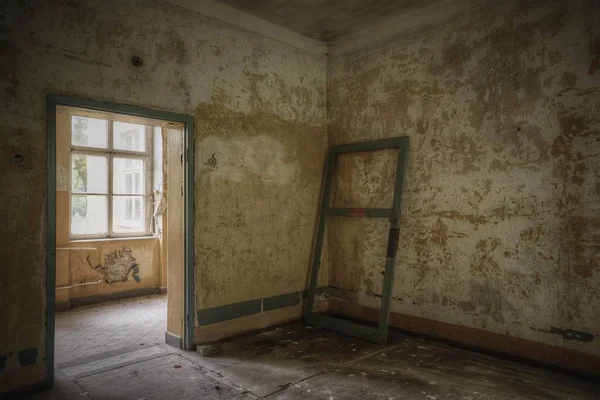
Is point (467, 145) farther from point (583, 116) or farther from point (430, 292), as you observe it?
point (430, 292)

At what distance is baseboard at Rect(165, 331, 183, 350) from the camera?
3.78 m

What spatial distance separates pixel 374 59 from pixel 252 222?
2294mm

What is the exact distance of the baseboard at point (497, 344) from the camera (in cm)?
308

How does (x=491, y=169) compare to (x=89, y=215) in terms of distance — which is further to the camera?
(x=89, y=215)

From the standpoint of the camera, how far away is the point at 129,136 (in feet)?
21.0

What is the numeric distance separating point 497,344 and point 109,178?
5629 mm

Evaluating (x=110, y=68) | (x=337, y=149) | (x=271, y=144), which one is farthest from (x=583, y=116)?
(x=110, y=68)

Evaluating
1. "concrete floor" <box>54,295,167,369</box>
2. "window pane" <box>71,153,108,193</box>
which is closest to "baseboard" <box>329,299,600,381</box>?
"concrete floor" <box>54,295,167,369</box>

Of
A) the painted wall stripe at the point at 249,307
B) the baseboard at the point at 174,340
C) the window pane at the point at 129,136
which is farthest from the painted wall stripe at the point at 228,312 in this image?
the window pane at the point at 129,136

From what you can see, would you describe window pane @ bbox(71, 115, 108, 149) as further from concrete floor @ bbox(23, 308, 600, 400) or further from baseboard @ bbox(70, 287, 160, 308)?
concrete floor @ bbox(23, 308, 600, 400)

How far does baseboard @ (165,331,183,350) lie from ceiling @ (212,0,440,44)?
3321 millimetres

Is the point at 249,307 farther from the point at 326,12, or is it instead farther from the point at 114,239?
the point at 326,12

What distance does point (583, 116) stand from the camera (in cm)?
308

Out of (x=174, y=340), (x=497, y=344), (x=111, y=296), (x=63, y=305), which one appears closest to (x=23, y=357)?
(x=174, y=340)
